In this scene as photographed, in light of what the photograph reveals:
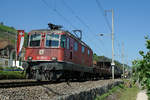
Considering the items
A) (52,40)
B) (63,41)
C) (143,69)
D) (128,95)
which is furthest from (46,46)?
(143,69)

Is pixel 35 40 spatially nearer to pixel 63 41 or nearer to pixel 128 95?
pixel 63 41

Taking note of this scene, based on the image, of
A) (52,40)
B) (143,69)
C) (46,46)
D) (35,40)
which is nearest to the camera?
(143,69)

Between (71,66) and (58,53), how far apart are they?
1.49 metres

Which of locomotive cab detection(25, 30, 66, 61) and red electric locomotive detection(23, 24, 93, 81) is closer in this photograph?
red electric locomotive detection(23, 24, 93, 81)

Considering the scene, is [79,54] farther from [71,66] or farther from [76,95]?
[76,95]

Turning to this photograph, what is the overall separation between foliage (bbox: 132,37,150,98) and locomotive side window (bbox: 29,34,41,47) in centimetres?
854

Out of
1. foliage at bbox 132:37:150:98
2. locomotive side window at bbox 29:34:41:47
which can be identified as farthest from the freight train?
foliage at bbox 132:37:150:98

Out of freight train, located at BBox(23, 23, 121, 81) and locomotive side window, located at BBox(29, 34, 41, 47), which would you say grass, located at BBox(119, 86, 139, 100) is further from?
locomotive side window, located at BBox(29, 34, 41, 47)

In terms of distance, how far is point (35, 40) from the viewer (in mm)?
13469

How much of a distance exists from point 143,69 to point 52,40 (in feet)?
27.2

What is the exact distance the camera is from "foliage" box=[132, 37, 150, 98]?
213 inches

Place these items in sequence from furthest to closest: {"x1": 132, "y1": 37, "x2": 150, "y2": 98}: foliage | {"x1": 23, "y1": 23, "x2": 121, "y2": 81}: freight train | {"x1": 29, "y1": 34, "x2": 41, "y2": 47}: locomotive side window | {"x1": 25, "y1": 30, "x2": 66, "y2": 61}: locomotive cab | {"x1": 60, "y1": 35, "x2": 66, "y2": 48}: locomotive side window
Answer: {"x1": 29, "y1": 34, "x2": 41, "y2": 47}: locomotive side window, {"x1": 60, "y1": 35, "x2": 66, "y2": 48}: locomotive side window, {"x1": 25, "y1": 30, "x2": 66, "y2": 61}: locomotive cab, {"x1": 23, "y1": 23, "x2": 121, "y2": 81}: freight train, {"x1": 132, "y1": 37, "x2": 150, "y2": 98}: foliage

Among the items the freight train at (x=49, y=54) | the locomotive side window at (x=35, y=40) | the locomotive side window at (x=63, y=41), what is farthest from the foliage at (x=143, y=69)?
the locomotive side window at (x=35, y=40)

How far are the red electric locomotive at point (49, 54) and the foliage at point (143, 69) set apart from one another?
22.6ft
